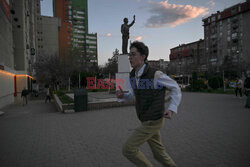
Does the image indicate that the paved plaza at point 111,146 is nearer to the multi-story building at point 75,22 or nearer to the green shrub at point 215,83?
the green shrub at point 215,83

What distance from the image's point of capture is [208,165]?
10.6 ft

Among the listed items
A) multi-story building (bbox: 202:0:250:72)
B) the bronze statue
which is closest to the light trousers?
the bronze statue

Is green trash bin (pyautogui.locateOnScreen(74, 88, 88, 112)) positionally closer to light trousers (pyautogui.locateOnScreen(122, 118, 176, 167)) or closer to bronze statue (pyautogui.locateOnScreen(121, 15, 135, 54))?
bronze statue (pyautogui.locateOnScreen(121, 15, 135, 54))

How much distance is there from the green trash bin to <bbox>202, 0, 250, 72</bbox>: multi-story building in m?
49.7

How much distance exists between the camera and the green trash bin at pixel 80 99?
32.6ft

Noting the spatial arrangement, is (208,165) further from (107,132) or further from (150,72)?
(107,132)

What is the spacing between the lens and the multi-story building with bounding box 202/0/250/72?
5912cm

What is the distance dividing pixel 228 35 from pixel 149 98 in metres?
77.6

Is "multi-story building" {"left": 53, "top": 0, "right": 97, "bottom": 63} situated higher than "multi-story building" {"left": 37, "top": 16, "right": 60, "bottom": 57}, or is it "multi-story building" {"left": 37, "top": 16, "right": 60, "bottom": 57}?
"multi-story building" {"left": 53, "top": 0, "right": 97, "bottom": 63}

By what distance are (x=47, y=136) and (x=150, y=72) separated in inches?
181

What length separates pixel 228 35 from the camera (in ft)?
218

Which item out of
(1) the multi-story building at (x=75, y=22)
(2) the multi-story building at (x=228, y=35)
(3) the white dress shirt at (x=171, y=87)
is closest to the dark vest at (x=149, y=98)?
(3) the white dress shirt at (x=171, y=87)

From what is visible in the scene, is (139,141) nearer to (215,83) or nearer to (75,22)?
(215,83)

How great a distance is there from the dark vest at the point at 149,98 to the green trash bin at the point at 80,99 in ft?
26.8
